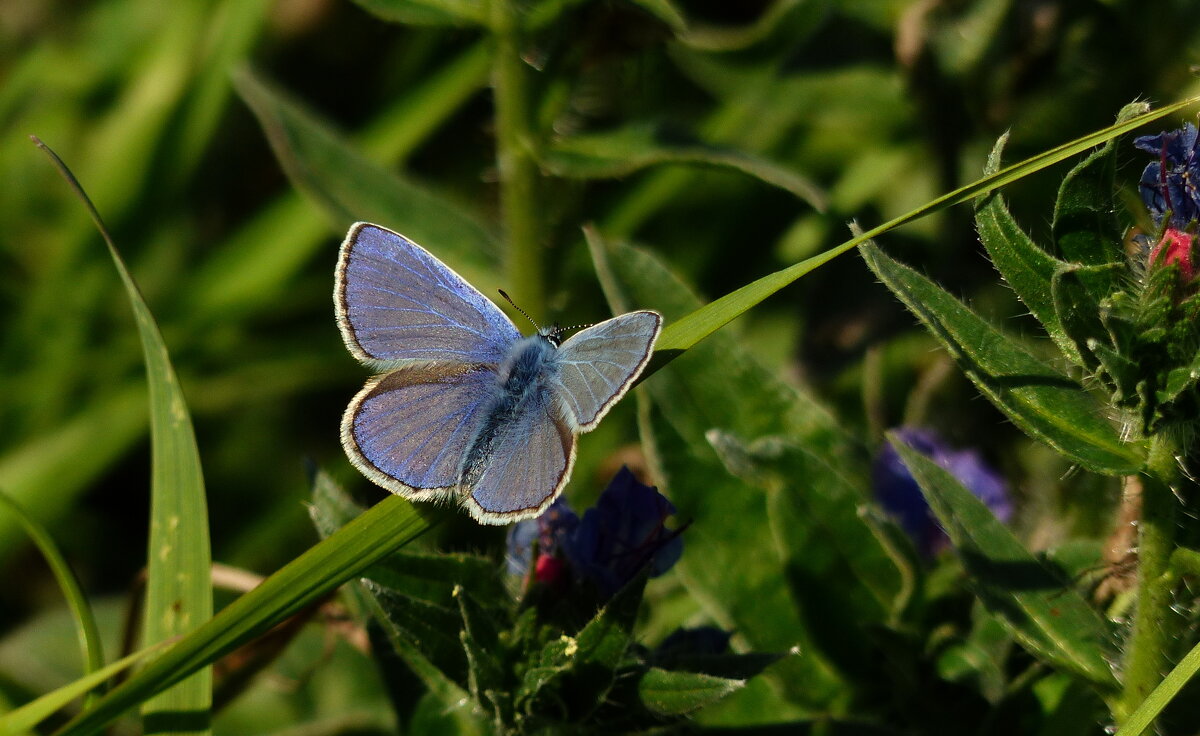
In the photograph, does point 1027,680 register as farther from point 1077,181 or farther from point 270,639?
point 270,639

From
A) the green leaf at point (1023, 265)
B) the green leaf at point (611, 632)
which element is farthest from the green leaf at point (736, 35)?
the green leaf at point (611, 632)

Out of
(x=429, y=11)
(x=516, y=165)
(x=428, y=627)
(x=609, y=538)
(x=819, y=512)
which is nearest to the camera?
(x=428, y=627)

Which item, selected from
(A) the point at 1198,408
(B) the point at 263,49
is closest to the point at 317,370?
(B) the point at 263,49

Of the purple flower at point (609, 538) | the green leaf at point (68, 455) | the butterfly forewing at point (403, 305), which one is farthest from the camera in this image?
the green leaf at point (68, 455)

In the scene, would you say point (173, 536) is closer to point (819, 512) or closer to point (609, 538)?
point (609, 538)

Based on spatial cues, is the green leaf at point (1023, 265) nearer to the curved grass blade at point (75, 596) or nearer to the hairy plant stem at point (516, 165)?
the hairy plant stem at point (516, 165)

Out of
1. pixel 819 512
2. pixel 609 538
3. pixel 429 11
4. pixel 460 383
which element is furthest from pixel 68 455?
pixel 819 512

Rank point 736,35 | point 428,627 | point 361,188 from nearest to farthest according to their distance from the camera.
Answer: point 428,627 → point 361,188 → point 736,35
